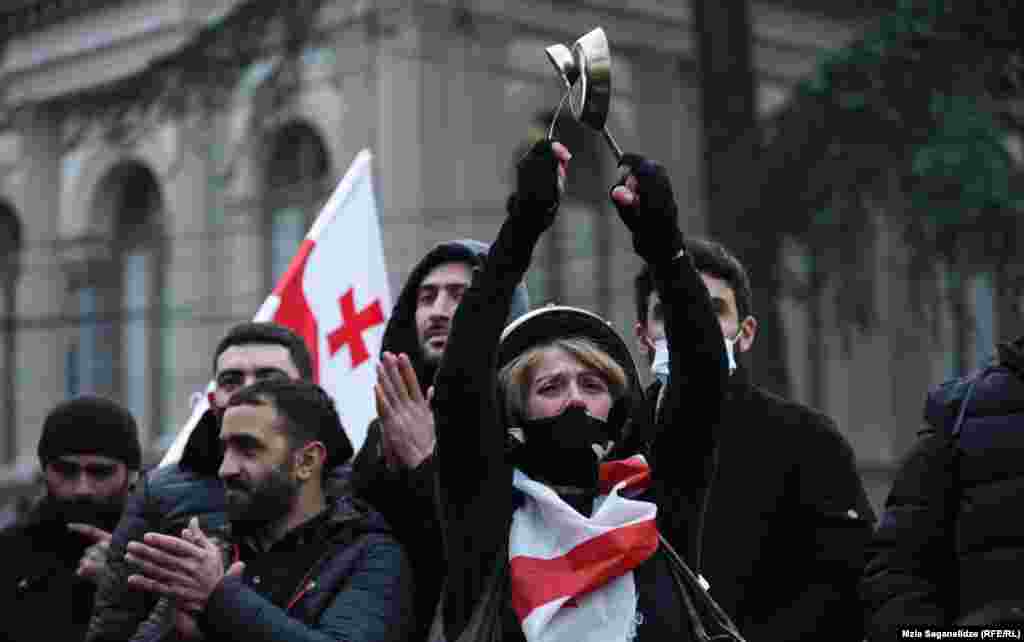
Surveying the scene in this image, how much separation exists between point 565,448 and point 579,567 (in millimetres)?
238

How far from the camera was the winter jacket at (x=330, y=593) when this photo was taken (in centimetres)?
403

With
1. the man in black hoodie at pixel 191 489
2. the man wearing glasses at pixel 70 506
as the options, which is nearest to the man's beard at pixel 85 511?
the man wearing glasses at pixel 70 506

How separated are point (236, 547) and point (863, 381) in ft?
60.1

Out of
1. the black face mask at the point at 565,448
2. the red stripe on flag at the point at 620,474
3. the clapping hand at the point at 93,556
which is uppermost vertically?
the black face mask at the point at 565,448

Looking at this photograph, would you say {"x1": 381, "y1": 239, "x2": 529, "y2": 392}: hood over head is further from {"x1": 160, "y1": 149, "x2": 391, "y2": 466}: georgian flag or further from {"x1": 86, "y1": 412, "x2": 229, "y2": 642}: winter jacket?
{"x1": 160, "y1": 149, "x2": 391, "y2": 466}: georgian flag

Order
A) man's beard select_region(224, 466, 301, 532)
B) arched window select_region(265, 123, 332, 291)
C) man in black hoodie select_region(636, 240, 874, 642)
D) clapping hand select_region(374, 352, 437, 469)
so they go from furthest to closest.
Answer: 1. arched window select_region(265, 123, 332, 291)
2. man in black hoodie select_region(636, 240, 874, 642)
3. man's beard select_region(224, 466, 301, 532)
4. clapping hand select_region(374, 352, 437, 469)

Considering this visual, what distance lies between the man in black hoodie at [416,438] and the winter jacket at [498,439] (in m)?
0.39

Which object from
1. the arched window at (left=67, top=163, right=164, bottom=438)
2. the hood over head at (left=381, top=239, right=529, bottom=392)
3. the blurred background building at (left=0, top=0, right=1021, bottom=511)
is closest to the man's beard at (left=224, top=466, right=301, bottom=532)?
the hood over head at (left=381, top=239, right=529, bottom=392)

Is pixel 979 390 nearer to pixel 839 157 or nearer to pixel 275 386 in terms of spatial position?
pixel 275 386

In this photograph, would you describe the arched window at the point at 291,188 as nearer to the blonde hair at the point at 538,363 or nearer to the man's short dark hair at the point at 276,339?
the man's short dark hair at the point at 276,339

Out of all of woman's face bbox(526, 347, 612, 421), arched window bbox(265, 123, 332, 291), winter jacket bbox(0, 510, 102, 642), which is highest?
arched window bbox(265, 123, 332, 291)

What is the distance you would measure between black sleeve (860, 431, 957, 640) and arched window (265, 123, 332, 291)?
1589 centimetres

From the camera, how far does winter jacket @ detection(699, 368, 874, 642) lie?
15.0 ft

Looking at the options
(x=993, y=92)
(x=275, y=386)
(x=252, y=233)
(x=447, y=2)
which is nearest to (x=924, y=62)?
(x=993, y=92)
